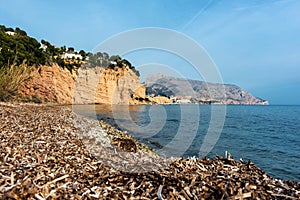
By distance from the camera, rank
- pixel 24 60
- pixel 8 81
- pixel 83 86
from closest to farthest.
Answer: pixel 8 81 < pixel 24 60 < pixel 83 86

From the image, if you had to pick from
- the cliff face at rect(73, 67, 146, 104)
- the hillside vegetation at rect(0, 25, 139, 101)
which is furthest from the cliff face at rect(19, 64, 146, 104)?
the hillside vegetation at rect(0, 25, 139, 101)

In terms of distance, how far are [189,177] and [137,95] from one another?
73.6 metres

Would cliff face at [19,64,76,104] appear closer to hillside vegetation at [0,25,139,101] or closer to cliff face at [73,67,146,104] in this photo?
hillside vegetation at [0,25,139,101]

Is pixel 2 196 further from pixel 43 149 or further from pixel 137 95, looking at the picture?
pixel 137 95

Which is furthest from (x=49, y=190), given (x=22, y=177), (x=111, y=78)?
(x=111, y=78)

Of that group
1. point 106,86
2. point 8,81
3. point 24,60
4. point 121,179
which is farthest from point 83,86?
point 121,179

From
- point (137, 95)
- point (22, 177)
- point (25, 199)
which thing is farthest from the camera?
point (137, 95)

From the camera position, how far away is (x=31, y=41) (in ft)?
125

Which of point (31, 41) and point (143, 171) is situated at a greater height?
point (31, 41)

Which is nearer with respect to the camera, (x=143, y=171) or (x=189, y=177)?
(x=189, y=177)

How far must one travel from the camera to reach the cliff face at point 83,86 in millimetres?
→ 35031

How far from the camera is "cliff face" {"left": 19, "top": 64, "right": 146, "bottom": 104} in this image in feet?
115

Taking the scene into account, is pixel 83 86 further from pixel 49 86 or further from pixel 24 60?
pixel 24 60

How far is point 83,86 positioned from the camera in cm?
5322
